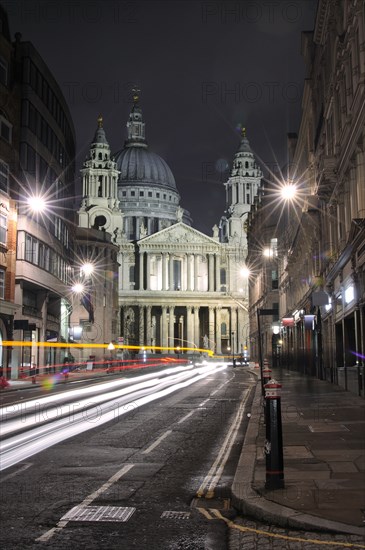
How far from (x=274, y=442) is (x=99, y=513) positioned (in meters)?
2.46

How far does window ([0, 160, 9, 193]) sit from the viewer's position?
43094 mm

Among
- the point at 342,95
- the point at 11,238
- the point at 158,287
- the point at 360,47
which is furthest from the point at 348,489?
the point at 158,287

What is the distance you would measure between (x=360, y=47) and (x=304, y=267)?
24206mm

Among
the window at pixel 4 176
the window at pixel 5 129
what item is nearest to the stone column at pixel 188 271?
the window at pixel 5 129

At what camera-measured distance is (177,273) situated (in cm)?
13725

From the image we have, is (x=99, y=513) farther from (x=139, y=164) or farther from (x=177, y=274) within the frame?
(x=139, y=164)

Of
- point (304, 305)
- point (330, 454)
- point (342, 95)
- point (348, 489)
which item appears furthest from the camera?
point (304, 305)

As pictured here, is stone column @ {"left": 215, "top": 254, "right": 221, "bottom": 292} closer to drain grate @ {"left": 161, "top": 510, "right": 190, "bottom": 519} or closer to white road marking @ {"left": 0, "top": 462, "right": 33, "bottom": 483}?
white road marking @ {"left": 0, "top": 462, "right": 33, "bottom": 483}

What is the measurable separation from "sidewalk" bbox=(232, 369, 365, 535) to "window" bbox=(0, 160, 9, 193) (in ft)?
102

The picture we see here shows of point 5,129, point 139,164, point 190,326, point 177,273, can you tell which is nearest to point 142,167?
point 139,164

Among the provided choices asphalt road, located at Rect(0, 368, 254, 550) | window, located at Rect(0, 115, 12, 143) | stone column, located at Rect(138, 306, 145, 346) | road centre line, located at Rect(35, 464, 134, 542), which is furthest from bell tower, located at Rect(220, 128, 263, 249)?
road centre line, located at Rect(35, 464, 134, 542)

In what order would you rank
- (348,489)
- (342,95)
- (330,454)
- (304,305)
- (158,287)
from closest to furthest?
(348,489) → (330,454) → (342,95) → (304,305) → (158,287)

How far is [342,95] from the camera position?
2630cm

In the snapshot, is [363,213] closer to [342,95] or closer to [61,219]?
[342,95]
